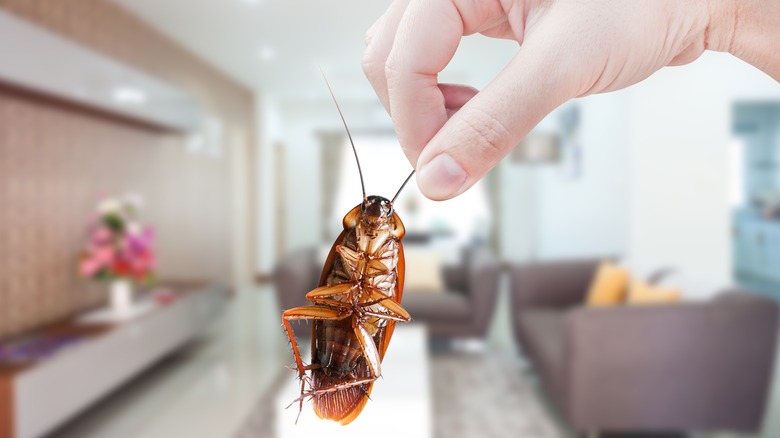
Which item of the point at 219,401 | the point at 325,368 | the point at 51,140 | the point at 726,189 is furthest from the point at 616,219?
the point at 325,368

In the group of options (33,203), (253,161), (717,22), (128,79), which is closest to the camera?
(717,22)

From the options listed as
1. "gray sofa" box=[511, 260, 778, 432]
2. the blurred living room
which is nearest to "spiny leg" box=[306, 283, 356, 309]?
the blurred living room

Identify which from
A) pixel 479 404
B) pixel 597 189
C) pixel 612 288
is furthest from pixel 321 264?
pixel 597 189

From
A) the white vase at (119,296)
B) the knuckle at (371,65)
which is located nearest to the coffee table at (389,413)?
the knuckle at (371,65)

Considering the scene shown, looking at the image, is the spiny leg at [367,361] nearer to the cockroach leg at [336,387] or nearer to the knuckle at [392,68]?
the cockroach leg at [336,387]

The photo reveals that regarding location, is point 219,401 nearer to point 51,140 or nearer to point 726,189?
point 51,140
